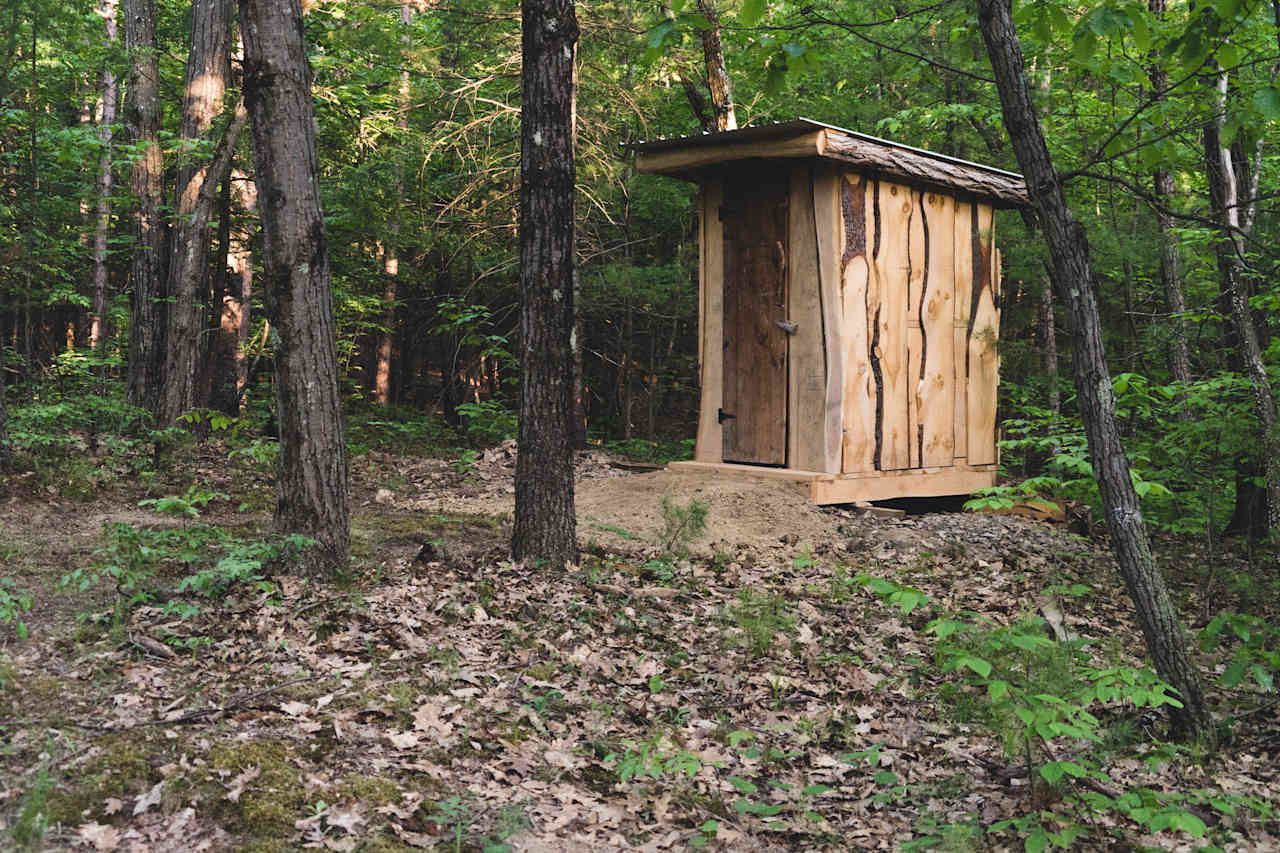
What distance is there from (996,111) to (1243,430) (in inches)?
238

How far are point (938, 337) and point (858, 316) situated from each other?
1.21m

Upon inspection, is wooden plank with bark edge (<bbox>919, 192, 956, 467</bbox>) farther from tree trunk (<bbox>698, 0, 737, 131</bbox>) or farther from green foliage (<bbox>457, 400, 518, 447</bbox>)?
green foliage (<bbox>457, 400, 518, 447</bbox>)

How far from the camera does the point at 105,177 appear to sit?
15.5 metres

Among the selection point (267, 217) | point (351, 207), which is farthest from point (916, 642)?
point (351, 207)

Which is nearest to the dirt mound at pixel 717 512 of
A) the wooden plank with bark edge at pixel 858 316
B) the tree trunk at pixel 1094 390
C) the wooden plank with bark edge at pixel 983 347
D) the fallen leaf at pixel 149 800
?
the wooden plank with bark edge at pixel 858 316

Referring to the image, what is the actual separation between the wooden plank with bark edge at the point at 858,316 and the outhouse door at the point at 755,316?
0.54 meters

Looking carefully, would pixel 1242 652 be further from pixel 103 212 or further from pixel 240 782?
pixel 103 212

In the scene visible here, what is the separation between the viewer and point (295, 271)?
4652mm

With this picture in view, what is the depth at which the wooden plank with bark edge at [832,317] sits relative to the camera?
25.7ft

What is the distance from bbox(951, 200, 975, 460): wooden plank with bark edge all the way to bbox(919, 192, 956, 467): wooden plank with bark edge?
0.18ft

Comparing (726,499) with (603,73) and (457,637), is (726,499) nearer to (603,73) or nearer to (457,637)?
(457,637)

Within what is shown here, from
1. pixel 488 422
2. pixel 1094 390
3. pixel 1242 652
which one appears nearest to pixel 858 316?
pixel 1094 390

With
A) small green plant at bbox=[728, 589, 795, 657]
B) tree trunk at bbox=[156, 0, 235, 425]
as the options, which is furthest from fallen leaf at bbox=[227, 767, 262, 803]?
tree trunk at bbox=[156, 0, 235, 425]

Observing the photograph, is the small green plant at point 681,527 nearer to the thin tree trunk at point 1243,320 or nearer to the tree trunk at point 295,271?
the tree trunk at point 295,271
